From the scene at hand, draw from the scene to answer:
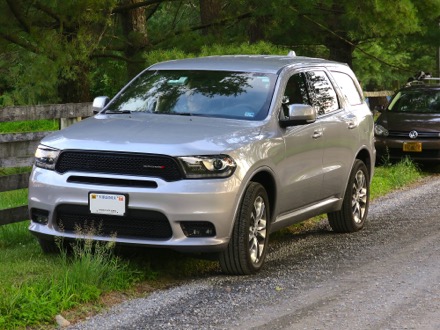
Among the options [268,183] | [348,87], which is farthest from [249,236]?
[348,87]

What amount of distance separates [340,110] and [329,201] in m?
1.06

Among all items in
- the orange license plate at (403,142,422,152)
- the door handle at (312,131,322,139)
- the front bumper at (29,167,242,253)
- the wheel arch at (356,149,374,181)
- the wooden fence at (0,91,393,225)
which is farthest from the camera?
the orange license plate at (403,142,422,152)

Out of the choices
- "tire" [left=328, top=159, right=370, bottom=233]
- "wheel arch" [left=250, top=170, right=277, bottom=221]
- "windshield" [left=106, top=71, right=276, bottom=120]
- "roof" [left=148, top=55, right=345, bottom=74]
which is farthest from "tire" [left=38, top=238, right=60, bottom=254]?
"tire" [left=328, top=159, right=370, bottom=233]

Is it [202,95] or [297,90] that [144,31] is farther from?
[202,95]

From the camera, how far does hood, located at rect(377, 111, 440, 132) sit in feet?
60.2

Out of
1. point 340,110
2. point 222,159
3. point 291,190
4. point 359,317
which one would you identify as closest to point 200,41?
point 340,110

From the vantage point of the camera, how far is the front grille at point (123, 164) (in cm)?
806

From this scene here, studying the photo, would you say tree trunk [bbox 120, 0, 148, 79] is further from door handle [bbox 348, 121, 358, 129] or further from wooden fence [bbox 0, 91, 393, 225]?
door handle [bbox 348, 121, 358, 129]

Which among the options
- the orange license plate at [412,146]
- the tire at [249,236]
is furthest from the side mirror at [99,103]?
the orange license plate at [412,146]

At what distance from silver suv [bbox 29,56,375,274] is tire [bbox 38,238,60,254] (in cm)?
1

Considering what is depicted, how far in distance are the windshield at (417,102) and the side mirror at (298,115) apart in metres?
10.1

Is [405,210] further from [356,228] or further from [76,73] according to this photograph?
[76,73]

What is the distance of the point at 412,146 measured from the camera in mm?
18203

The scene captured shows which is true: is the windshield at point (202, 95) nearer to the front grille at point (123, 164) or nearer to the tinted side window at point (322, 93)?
the tinted side window at point (322, 93)
